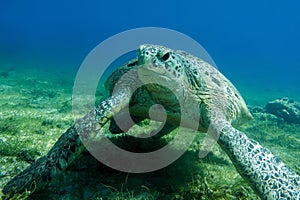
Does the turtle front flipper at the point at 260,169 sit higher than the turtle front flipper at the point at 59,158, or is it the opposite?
the turtle front flipper at the point at 260,169

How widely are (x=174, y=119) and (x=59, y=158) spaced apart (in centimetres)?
228

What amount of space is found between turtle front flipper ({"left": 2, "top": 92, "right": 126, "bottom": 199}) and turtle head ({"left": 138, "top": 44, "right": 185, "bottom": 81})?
3.07 feet

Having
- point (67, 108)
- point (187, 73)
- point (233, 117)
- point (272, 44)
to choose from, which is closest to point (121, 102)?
point (187, 73)

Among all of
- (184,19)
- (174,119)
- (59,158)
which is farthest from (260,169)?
(184,19)

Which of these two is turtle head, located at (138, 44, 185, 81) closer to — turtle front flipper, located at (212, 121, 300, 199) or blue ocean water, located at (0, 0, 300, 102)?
turtle front flipper, located at (212, 121, 300, 199)

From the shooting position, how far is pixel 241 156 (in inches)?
130

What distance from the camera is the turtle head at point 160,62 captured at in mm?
3802

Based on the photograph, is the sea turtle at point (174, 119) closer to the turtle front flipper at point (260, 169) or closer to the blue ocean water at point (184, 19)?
the turtle front flipper at point (260, 169)

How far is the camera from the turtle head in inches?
150

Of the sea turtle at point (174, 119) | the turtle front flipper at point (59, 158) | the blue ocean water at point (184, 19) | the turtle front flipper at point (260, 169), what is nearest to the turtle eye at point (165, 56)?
the sea turtle at point (174, 119)

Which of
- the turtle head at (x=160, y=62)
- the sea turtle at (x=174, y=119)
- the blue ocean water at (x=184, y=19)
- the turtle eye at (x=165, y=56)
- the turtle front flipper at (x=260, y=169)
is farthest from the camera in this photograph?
the blue ocean water at (x=184, y=19)

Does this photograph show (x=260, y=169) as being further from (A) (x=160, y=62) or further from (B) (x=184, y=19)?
(B) (x=184, y=19)

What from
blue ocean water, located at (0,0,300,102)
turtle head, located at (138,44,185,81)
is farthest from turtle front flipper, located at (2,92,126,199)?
blue ocean water, located at (0,0,300,102)

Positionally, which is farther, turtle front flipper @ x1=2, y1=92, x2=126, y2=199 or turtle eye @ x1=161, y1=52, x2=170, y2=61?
turtle eye @ x1=161, y1=52, x2=170, y2=61
